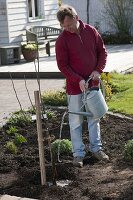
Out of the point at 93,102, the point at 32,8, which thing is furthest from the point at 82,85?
the point at 32,8

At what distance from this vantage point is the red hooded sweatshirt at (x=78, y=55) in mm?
5523

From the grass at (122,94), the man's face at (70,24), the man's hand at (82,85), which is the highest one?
the man's face at (70,24)

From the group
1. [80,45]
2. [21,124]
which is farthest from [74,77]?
[21,124]

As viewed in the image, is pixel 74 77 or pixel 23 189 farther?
pixel 74 77

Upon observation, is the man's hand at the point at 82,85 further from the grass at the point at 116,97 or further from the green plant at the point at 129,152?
the grass at the point at 116,97

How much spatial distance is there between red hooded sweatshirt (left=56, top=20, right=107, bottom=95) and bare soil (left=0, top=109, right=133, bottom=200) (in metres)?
0.90

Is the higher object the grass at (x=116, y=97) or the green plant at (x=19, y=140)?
the green plant at (x=19, y=140)

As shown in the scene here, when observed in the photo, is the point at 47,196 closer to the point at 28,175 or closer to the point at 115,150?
the point at 28,175

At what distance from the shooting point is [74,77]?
217 inches

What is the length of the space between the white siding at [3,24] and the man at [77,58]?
10822 mm

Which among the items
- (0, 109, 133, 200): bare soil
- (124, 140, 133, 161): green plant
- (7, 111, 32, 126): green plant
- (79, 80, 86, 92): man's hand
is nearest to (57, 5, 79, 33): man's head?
(79, 80, 86, 92): man's hand

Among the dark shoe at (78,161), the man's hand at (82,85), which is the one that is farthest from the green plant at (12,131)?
the man's hand at (82,85)

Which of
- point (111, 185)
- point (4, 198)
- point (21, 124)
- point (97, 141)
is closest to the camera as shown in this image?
point (4, 198)

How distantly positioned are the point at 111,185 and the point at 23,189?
2.90ft
